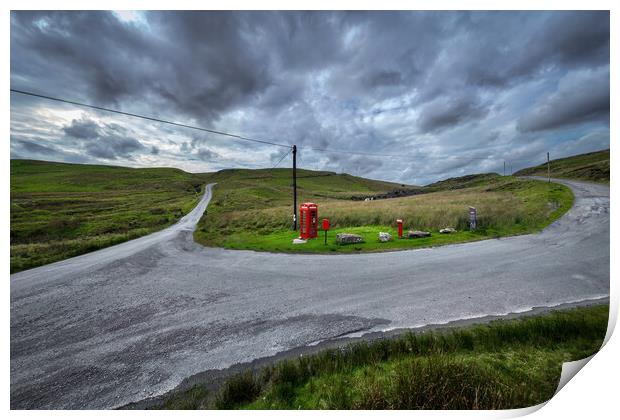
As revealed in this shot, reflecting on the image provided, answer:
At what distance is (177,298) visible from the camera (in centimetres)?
609

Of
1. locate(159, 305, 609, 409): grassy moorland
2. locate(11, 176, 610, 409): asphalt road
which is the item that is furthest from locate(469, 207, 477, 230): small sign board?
locate(159, 305, 609, 409): grassy moorland

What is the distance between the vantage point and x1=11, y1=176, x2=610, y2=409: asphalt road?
365cm

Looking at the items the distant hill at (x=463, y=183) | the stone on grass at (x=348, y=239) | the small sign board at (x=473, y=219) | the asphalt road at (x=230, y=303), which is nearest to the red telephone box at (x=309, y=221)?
the stone on grass at (x=348, y=239)

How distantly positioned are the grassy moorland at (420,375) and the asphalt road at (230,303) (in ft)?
1.79

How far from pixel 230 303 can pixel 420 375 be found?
4304 millimetres

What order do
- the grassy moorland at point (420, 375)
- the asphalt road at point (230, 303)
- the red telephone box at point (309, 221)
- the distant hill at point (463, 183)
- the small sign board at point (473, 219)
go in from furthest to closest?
1. the distant hill at point (463, 183)
2. the red telephone box at point (309, 221)
3. the small sign board at point (473, 219)
4. the asphalt road at point (230, 303)
5. the grassy moorland at point (420, 375)

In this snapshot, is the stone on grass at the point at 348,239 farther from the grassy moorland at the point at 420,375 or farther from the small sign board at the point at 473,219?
the grassy moorland at the point at 420,375

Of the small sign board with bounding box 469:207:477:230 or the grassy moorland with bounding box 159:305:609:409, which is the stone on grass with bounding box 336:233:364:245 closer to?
the small sign board with bounding box 469:207:477:230

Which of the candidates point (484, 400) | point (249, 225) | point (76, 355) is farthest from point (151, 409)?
point (249, 225)

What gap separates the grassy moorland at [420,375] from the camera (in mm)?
2900

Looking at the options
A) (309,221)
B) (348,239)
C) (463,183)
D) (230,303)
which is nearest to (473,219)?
(348,239)

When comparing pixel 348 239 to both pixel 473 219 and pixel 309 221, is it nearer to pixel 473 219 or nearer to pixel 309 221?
pixel 309 221

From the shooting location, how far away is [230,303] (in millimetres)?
5676

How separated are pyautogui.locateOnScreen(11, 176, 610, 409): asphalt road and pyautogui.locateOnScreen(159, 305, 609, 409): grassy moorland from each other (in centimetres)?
54
